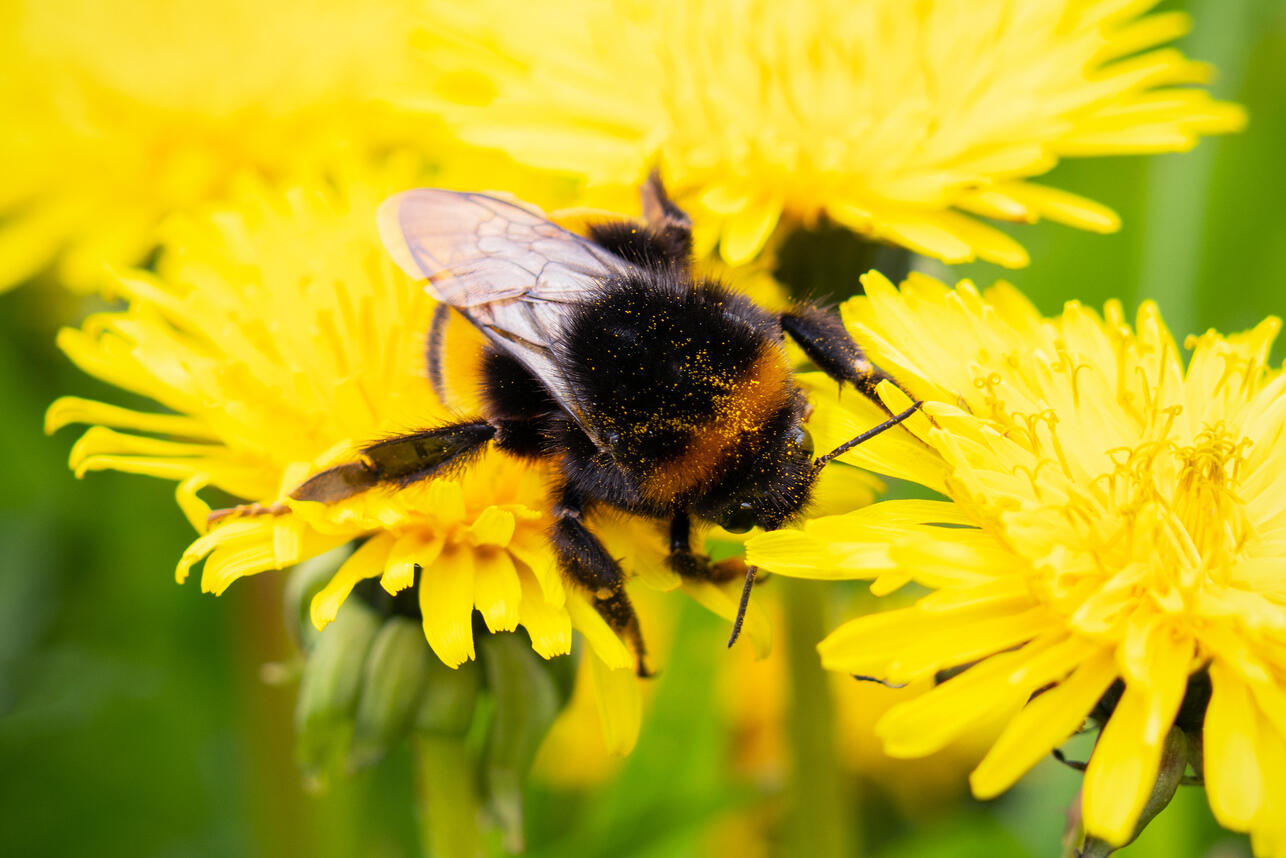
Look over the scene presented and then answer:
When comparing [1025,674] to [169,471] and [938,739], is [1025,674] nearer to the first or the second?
[938,739]

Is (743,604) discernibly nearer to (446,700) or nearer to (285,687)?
(446,700)

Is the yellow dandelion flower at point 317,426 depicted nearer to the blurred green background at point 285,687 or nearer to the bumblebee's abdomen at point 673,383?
the bumblebee's abdomen at point 673,383

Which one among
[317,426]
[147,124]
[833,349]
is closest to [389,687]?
[317,426]

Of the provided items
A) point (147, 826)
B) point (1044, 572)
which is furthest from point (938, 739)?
point (147, 826)

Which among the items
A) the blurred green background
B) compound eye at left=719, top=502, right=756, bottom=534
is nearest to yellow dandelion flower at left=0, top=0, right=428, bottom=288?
the blurred green background

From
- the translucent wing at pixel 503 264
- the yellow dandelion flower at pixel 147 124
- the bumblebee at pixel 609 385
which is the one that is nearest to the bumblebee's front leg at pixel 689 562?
the bumblebee at pixel 609 385
